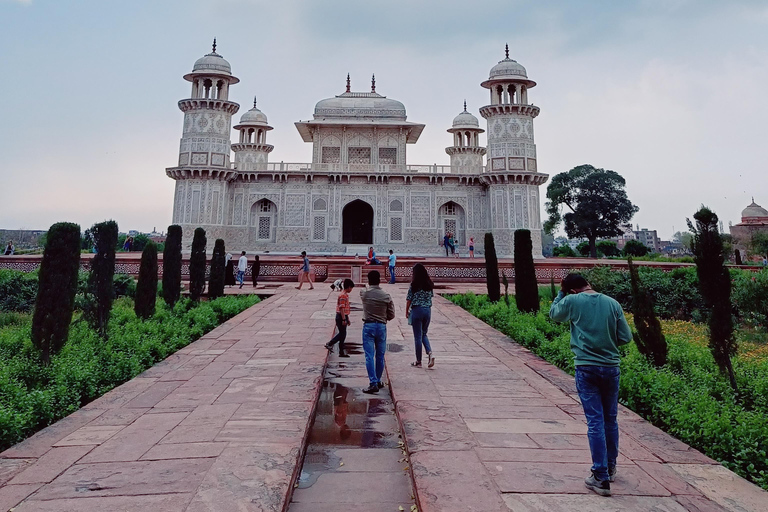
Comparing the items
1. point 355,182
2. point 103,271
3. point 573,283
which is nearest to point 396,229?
point 355,182

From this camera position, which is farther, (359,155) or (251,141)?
(251,141)

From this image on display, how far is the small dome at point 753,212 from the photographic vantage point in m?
40.1

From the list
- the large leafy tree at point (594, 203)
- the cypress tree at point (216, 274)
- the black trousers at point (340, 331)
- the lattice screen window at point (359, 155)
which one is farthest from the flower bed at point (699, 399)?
the large leafy tree at point (594, 203)

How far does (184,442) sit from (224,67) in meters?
24.7

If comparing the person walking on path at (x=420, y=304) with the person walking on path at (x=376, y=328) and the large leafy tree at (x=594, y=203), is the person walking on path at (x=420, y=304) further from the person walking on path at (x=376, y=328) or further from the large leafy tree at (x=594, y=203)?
the large leafy tree at (x=594, y=203)

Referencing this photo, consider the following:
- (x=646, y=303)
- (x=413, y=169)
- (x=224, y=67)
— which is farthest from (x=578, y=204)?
(x=646, y=303)

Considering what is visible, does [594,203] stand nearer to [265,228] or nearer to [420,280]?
[265,228]

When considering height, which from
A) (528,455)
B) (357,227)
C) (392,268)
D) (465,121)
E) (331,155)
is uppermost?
(465,121)

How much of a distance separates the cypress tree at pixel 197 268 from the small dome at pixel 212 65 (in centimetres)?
1608

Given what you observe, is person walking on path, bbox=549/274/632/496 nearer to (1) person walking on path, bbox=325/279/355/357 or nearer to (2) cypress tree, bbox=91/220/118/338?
(1) person walking on path, bbox=325/279/355/357

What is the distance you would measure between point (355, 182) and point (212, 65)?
9650 mm

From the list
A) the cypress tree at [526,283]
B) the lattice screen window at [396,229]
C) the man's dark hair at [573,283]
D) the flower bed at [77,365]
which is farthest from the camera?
the lattice screen window at [396,229]

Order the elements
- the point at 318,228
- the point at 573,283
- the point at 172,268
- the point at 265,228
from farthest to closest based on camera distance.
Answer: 1. the point at 265,228
2. the point at 318,228
3. the point at 172,268
4. the point at 573,283

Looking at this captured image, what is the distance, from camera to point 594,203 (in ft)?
120
